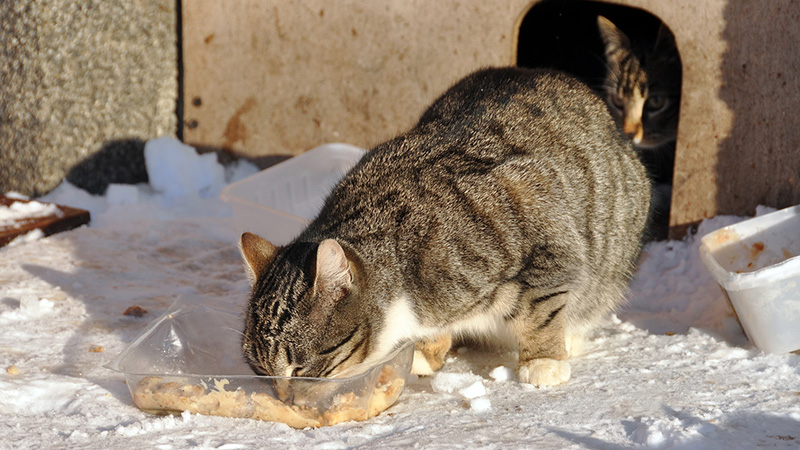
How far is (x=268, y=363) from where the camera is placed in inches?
94.4

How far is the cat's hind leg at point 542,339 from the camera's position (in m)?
2.85

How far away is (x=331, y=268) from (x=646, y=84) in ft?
9.31

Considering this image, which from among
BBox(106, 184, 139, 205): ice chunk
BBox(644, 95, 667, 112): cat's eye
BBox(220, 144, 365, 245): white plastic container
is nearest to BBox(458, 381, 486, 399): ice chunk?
BBox(220, 144, 365, 245): white plastic container

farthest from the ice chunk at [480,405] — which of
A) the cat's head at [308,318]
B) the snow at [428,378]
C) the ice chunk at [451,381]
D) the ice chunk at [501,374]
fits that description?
the cat's head at [308,318]

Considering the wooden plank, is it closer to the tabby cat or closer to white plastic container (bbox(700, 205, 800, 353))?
the tabby cat

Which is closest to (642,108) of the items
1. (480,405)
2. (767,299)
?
(767,299)

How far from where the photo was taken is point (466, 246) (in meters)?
2.71

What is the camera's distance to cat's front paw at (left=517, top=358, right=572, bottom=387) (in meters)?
2.84

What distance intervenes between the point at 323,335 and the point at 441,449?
45 cm

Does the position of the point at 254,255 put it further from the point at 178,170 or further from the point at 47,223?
the point at 178,170

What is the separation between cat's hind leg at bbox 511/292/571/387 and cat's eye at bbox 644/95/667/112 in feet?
6.90

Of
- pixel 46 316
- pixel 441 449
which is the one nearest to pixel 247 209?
pixel 46 316

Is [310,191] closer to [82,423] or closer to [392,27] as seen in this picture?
[392,27]

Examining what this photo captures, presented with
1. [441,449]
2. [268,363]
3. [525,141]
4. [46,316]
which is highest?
[525,141]
